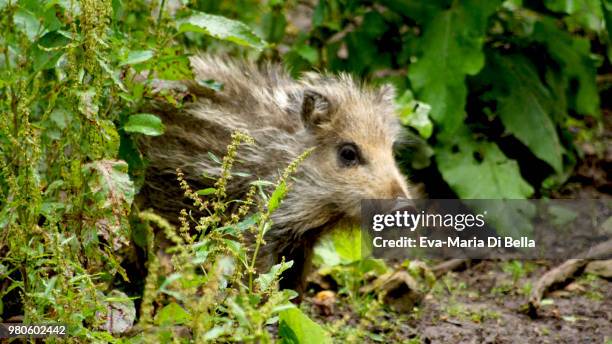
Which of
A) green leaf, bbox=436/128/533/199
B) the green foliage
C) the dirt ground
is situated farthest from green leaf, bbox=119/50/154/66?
green leaf, bbox=436/128/533/199

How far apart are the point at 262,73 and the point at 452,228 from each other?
185 centimetres

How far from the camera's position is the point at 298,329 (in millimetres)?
3836

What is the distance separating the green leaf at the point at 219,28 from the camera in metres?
4.76

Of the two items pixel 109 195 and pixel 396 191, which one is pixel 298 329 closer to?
pixel 109 195

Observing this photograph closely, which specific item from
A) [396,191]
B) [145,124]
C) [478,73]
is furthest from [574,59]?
[145,124]

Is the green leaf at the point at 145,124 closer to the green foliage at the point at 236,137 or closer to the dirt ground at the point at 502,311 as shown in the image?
the green foliage at the point at 236,137

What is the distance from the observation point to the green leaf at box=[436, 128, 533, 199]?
650 centimetres

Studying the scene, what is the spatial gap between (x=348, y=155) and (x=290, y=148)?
0.33 m

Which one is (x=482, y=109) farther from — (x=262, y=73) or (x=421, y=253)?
(x=262, y=73)

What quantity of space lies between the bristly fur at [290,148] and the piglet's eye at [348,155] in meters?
0.02

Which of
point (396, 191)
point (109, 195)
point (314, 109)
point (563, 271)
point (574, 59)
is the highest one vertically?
point (574, 59)

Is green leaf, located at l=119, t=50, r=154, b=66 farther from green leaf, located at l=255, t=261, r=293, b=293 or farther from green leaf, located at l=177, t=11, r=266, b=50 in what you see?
green leaf, located at l=255, t=261, r=293, b=293

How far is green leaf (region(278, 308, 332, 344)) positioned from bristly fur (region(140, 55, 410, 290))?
1.40m
